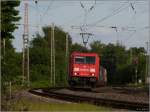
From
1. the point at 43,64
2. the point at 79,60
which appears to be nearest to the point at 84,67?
the point at 79,60

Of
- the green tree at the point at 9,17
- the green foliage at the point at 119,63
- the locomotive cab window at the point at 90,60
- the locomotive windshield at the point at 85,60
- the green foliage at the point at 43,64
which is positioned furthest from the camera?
the green foliage at the point at 119,63

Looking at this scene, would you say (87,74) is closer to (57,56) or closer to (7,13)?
(7,13)

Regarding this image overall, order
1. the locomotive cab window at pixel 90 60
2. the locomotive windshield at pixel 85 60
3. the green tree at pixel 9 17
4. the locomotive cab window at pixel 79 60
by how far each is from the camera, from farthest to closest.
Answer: the locomotive cab window at pixel 90 60
the locomotive windshield at pixel 85 60
the locomotive cab window at pixel 79 60
the green tree at pixel 9 17

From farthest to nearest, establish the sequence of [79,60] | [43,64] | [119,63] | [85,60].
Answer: [119,63]
[43,64]
[85,60]
[79,60]

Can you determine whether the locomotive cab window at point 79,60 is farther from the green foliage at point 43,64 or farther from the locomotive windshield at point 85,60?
the green foliage at point 43,64

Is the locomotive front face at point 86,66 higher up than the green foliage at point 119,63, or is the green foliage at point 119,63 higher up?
the green foliage at point 119,63

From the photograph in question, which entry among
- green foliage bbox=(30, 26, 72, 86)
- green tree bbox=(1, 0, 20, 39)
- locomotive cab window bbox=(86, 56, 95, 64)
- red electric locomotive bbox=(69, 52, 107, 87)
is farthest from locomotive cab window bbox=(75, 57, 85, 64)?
green tree bbox=(1, 0, 20, 39)

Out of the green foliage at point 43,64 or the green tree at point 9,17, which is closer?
the green tree at point 9,17

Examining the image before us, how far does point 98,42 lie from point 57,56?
152ft

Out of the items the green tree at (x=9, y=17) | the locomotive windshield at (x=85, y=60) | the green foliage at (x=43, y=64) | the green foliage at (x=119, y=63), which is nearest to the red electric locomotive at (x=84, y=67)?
the locomotive windshield at (x=85, y=60)

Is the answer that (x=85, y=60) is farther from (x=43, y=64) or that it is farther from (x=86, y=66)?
(x=43, y=64)

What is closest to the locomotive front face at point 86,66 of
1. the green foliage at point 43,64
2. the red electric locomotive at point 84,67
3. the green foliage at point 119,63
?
the red electric locomotive at point 84,67

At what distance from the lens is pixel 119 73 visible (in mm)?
105625

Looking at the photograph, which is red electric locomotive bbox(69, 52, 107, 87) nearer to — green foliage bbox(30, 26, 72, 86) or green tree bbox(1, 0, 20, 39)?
green foliage bbox(30, 26, 72, 86)
